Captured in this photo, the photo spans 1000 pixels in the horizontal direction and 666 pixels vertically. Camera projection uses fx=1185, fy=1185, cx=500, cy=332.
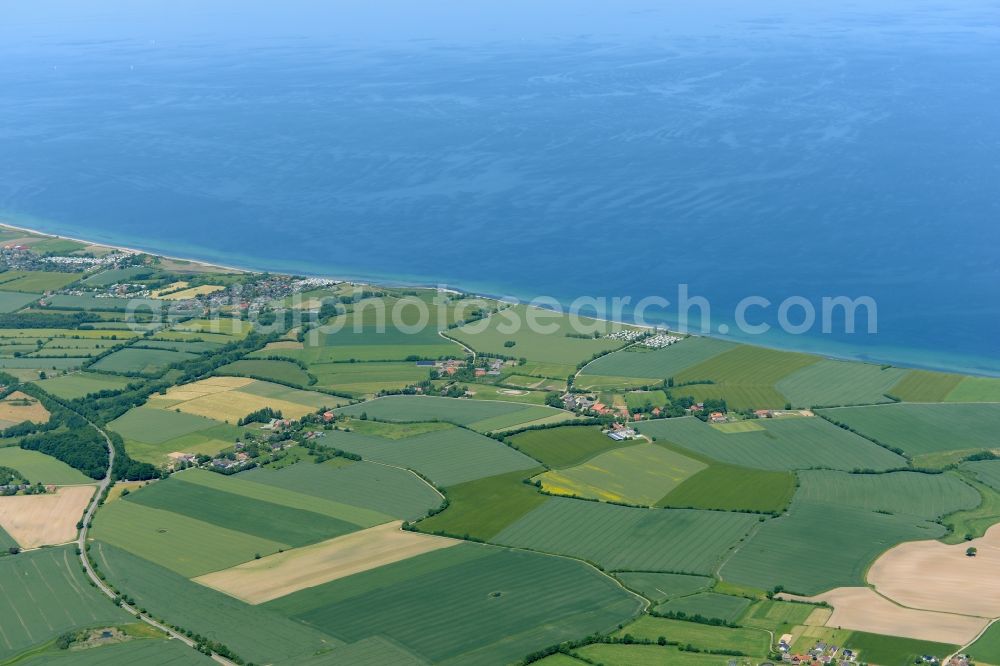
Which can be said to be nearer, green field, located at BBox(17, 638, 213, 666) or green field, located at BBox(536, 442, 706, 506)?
green field, located at BBox(17, 638, 213, 666)

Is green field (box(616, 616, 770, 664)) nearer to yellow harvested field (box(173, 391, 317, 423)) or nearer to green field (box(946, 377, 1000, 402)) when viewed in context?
yellow harvested field (box(173, 391, 317, 423))

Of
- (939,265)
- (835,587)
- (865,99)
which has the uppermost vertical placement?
(865,99)

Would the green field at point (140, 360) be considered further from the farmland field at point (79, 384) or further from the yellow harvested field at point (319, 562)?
the yellow harvested field at point (319, 562)

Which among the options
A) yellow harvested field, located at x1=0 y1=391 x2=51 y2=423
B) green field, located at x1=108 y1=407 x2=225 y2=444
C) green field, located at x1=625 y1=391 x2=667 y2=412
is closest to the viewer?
green field, located at x1=108 y1=407 x2=225 y2=444

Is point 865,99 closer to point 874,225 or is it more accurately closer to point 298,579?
point 874,225

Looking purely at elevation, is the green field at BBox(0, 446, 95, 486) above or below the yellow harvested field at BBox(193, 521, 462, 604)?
above

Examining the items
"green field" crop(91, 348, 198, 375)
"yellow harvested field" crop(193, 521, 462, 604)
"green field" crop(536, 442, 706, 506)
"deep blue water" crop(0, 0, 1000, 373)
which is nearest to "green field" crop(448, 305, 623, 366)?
"deep blue water" crop(0, 0, 1000, 373)

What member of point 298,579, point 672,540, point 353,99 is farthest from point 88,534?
point 353,99
